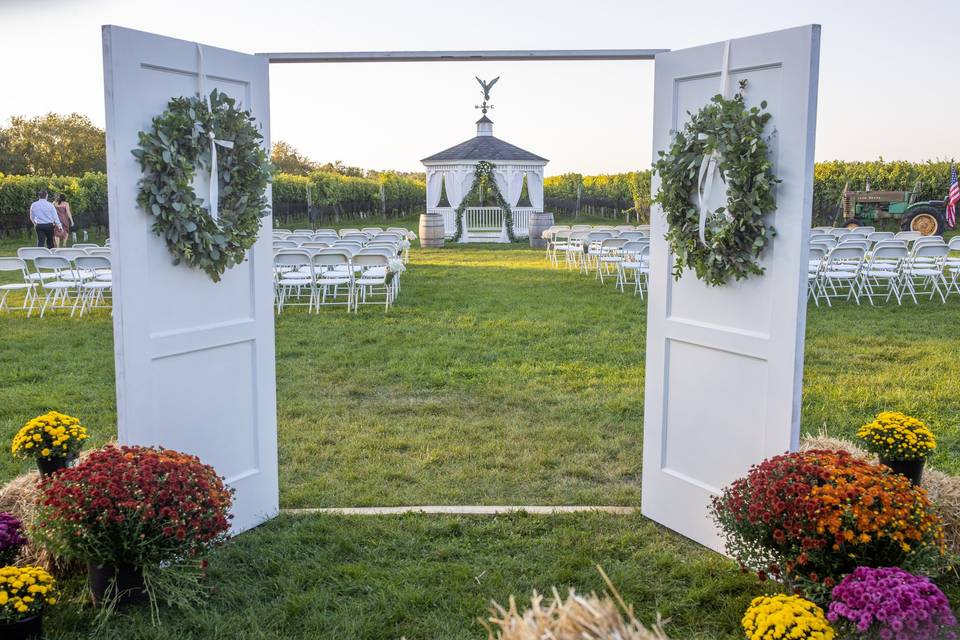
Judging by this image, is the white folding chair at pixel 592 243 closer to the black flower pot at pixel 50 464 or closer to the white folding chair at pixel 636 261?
the white folding chair at pixel 636 261

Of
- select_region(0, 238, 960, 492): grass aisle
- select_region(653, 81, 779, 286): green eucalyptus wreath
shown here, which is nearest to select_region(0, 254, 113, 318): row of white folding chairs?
select_region(0, 238, 960, 492): grass aisle

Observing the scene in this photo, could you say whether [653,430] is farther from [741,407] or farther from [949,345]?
[949,345]

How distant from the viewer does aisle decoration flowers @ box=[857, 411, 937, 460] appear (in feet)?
12.4

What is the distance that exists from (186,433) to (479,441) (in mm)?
2356

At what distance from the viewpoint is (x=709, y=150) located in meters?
3.66

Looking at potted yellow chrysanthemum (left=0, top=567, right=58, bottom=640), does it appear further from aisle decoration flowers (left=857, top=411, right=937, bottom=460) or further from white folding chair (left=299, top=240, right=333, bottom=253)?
white folding chair (left=299, top=240, right=333, bottom=253)

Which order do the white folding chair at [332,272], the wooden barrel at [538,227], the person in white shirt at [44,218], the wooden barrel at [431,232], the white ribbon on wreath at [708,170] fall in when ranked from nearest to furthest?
the white ribbon on wreath at [708,170] < the white folding chair at [332,272] < the person in white shirt at [44,218] < the wooden barrel at [431,232] < the wooden barrel at [538,227]

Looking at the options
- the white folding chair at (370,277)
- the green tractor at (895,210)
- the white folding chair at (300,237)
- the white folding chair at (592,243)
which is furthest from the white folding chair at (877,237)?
the white folding chair at (300,237)

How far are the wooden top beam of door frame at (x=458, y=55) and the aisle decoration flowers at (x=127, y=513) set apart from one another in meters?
2.19

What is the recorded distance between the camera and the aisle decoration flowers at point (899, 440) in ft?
12.4

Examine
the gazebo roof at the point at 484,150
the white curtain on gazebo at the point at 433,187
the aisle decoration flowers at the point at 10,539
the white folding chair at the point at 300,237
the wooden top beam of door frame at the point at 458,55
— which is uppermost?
the gazebo roof at the point at 484,150

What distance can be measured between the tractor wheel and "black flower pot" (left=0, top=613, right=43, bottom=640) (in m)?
24.1

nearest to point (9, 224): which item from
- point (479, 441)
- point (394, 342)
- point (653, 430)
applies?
point (394, 342)

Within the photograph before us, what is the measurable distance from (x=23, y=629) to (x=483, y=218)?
26487 mm
